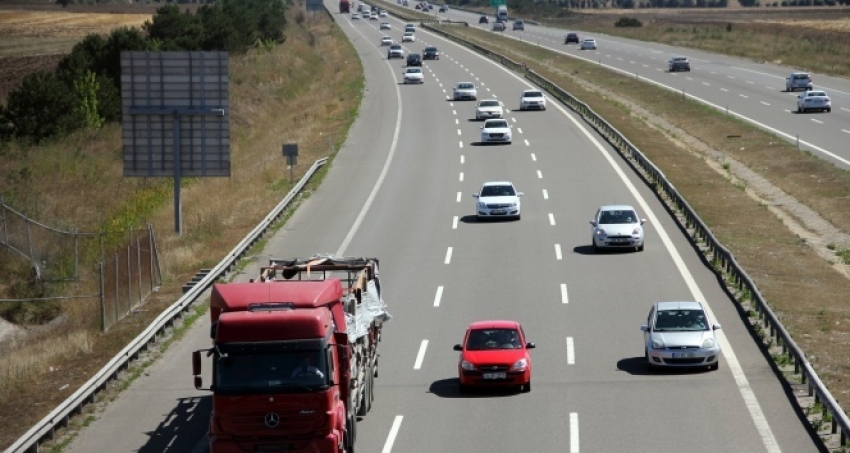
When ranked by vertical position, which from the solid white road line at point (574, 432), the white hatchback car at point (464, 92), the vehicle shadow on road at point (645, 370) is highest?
the white hatchback car at point (464, 92)

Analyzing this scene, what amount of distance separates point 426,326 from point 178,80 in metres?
Answer: 18.8

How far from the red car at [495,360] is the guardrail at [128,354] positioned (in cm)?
714

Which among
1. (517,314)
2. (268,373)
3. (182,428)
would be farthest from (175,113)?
(268,373)

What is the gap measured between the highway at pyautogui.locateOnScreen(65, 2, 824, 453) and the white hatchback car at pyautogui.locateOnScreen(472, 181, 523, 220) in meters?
0.42

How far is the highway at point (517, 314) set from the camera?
23.9m

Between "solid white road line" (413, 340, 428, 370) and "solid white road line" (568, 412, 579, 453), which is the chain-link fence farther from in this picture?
"solid white road line" (568, 412, 579, 453)

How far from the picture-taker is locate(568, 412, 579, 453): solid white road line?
22.7 metres

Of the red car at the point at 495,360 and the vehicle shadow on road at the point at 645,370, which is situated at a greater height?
the red car at the point at 495,360

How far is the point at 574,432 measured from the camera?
23.7m

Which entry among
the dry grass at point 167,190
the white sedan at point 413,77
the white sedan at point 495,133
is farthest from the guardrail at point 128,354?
the white sedan at point 413,77

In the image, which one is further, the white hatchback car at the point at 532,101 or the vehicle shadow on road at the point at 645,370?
the white hatchback car at the point at 532,101

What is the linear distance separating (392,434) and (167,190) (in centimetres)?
3900

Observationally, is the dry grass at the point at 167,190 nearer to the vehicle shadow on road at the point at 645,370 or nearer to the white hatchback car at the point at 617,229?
the vehicle shadow on road at the point at 645,370

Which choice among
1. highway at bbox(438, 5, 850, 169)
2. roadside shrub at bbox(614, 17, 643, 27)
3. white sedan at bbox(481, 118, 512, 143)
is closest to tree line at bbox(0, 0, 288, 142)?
white sedan at bbox(481, 118, 512, 143)
